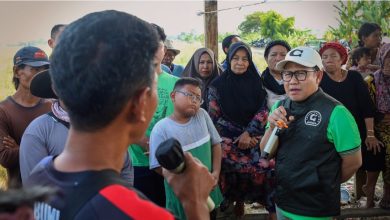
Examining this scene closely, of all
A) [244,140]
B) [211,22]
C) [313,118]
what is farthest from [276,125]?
[211,22]

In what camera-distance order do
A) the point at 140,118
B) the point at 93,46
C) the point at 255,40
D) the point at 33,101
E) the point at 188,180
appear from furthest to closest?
the point at 255,40, the point at 33,101, the point at 188,180, the point at 140,118, the point at 93,46

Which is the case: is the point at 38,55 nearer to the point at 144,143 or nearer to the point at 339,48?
the point at 144,143

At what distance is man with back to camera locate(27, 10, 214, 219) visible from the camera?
3.13ft

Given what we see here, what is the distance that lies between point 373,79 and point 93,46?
4257 mm

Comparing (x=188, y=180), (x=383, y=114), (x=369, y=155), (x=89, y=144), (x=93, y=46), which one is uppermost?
(x=93, y=46)

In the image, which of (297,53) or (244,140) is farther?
(244,140)

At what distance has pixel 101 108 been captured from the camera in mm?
997

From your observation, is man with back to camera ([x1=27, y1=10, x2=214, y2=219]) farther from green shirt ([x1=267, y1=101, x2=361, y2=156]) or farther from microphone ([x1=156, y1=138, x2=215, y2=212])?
green shirt ([x1=267, y1=101, x2=361, y2=156])

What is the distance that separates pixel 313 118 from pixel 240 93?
4.88 feet

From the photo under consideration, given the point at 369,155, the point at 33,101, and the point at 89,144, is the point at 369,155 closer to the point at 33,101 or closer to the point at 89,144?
the point at 33,101

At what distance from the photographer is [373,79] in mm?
4598

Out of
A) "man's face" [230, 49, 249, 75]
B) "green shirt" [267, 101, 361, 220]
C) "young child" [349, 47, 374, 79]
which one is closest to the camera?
"green shirt" [267, 101, 361, 220]

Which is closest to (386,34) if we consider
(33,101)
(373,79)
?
(373,79)

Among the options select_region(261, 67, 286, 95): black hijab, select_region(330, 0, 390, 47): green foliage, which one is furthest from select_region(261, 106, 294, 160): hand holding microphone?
select_region(330, 0, 390, 47): green foliage
